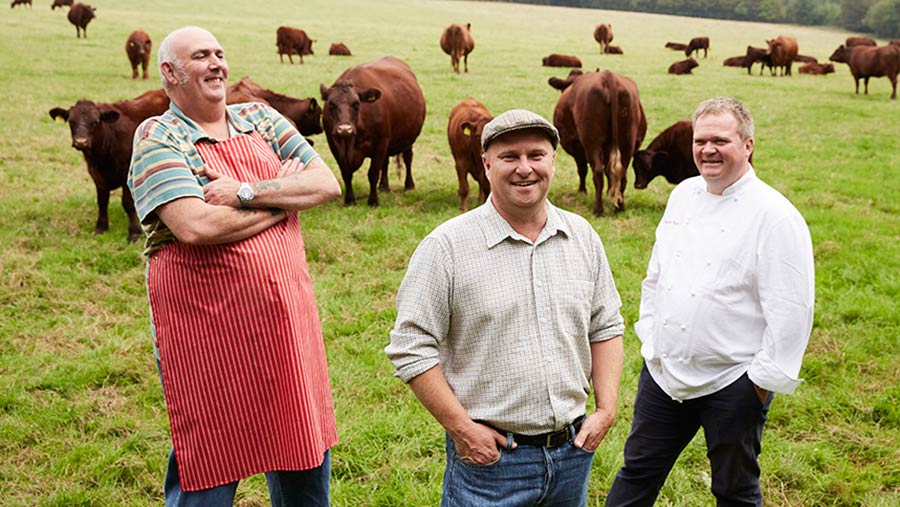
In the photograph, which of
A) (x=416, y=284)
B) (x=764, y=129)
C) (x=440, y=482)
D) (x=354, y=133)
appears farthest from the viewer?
(x=764, y=129)

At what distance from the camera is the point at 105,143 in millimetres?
8828

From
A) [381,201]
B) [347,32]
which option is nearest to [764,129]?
[381,201]

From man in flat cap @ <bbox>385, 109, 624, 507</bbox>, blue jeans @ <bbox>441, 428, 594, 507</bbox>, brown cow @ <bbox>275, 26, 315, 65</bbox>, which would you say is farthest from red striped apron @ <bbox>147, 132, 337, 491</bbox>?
brown cow @ <bbox>275, 26, 315, 65</bbox>

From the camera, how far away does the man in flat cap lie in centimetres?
272

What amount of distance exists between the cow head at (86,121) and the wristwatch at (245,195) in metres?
6.10

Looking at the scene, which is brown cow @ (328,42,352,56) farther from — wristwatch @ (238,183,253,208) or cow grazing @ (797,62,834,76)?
wristwatch @ (238,183,253,208)

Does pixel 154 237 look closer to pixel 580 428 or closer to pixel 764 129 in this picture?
pixel 580 428

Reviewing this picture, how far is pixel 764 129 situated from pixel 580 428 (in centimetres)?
1602

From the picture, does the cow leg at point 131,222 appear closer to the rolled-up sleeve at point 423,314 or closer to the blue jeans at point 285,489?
the blue jeans at point 285,489

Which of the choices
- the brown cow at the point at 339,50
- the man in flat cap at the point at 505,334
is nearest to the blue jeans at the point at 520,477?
the man in flat cap at the point at 505,334

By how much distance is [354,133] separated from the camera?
1036 cm

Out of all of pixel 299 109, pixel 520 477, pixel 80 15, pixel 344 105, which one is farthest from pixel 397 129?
pixel 80 15

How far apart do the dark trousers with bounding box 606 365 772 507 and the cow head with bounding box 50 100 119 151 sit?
6.94 m

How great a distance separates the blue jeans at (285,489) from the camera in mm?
3176
